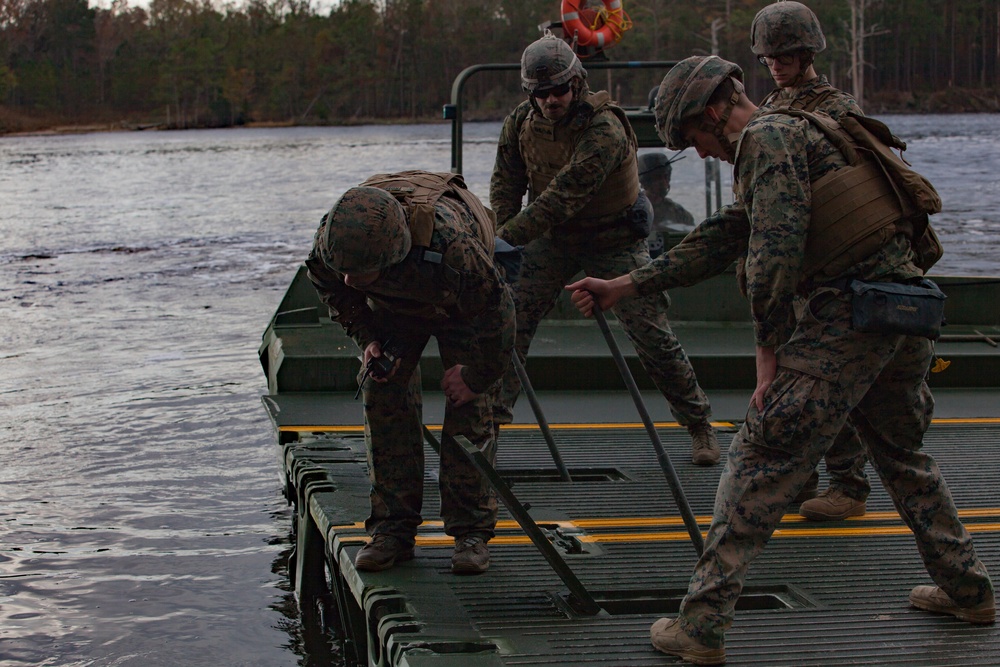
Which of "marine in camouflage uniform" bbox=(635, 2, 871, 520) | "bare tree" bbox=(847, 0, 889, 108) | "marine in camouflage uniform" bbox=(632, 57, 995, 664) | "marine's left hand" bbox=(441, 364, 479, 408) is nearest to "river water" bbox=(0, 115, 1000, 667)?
"marine's left hand" bbox=(441, 364, 479, 408)

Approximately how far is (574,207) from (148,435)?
217 inches

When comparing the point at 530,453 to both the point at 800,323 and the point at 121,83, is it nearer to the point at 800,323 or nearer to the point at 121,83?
the point at 800,323

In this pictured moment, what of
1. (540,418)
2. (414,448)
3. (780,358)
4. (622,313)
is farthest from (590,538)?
(780,358)

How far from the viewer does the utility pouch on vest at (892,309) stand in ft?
11.5

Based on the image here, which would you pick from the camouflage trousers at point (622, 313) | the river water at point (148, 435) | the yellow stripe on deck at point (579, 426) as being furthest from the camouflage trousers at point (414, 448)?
the yellow stripe on deck at point (579, 426)

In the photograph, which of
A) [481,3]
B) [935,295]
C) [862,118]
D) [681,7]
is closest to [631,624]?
[935,295]

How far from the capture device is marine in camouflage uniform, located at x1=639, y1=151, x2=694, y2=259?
8602 mm

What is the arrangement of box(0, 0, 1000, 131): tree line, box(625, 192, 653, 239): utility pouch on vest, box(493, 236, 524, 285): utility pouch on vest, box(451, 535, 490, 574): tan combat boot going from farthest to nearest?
1. box(0, 0, 1000, 131): tree line
2. box(625, 192, 653, 239): utility pouch on vest
3. box(493, 236, 524, 285): utility pouch on vest
4. box(451, 535, 490, 574): tan combat boot

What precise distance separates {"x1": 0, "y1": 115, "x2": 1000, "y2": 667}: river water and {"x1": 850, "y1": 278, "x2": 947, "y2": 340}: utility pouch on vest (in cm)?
324

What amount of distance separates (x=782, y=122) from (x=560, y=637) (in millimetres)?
1599

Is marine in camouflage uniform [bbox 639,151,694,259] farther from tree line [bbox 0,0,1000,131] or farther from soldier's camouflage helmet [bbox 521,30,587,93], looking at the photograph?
tree line [bbox 0,0,1000,131]

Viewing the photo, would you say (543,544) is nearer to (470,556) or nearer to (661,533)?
(470,556)

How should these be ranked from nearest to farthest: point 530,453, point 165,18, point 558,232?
point 558,232
point 530,453
point 165,18

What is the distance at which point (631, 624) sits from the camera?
3957 millimetres
